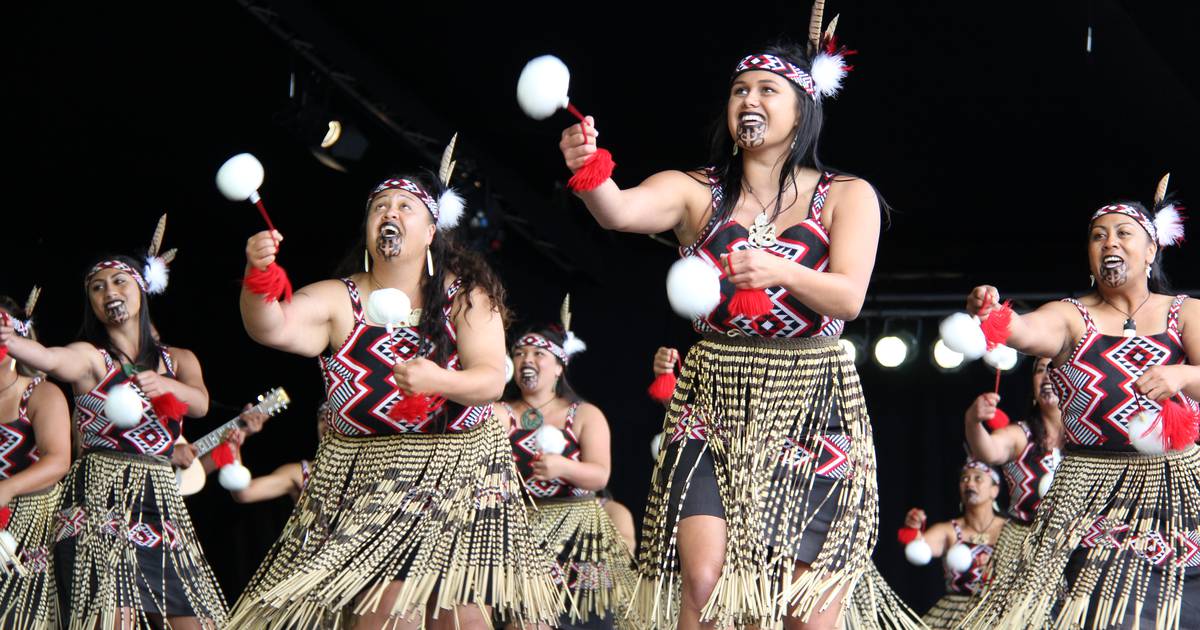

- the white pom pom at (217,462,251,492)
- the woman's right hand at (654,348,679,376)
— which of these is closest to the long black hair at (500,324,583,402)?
the white pom pom at (217,462,251,492)

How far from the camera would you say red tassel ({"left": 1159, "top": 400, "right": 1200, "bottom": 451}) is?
3297mm

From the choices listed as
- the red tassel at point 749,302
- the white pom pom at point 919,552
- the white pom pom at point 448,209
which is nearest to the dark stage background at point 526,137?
the white pom pom at point 448,209

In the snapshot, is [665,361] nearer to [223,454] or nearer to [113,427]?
[113,427]

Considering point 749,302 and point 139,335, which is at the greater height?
point 139,335

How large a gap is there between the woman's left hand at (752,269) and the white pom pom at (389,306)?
88 centimetres

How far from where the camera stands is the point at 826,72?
2.86 m

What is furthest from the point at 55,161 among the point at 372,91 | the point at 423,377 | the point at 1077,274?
the point at 1077,274

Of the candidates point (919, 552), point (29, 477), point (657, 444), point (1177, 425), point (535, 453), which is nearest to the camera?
point (1177, 425)

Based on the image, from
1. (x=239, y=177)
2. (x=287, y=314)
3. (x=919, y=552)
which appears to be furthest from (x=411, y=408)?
(x=919, y=552)

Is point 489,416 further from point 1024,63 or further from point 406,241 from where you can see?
point 1024,63

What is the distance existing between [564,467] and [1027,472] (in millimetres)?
2042

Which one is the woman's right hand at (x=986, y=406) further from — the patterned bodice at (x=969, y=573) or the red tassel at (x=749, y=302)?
the red tassel at (x=749, y=302)

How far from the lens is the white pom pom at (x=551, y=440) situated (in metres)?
5.20

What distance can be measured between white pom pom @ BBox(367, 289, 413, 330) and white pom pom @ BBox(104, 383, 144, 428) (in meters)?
1.56
